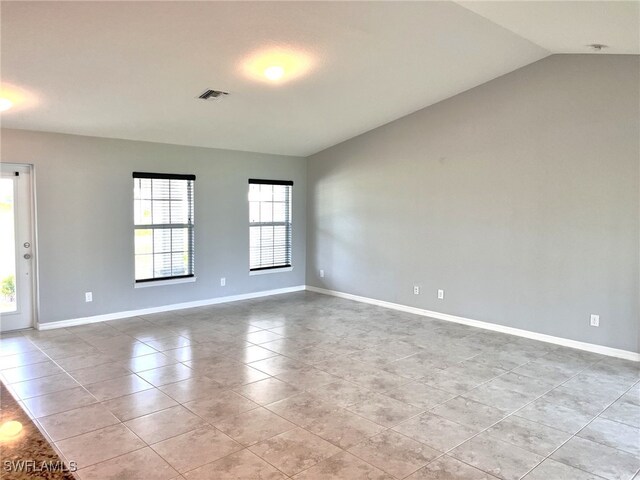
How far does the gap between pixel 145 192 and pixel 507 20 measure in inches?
180

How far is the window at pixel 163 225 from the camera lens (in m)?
5.96

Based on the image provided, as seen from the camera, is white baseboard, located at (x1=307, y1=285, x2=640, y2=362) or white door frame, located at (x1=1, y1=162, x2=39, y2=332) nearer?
white baseboard, located at (x1=307, y1=285, x2=640, y2=362)

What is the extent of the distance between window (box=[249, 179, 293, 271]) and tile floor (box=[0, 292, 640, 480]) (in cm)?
205

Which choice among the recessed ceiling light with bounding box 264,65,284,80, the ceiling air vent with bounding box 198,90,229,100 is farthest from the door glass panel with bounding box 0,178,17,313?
the recessed ceiling light with bounding box 264,65,284,80

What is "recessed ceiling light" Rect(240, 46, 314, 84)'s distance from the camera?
3846 millimetres

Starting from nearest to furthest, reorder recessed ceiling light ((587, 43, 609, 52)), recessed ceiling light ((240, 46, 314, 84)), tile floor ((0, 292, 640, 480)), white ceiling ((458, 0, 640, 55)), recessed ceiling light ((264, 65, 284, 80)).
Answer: tile floor ((0, 292, 640, 480)) < white ceiling ((458, 0, 640, 55)) < recessed ceiling light ((240, 46, 314, 84)) < recessed ceiling light ((587, 43, 609, 52)) < recessed ceiling light ((264, 65, 284, 80))

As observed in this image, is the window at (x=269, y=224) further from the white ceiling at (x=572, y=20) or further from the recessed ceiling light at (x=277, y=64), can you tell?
the white ceiling at (x=572, y=20)

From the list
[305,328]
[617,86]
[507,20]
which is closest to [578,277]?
[617,86]

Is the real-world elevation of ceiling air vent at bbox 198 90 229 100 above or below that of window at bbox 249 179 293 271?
above

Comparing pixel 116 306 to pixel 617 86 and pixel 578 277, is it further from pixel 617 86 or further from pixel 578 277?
pixel 617 86

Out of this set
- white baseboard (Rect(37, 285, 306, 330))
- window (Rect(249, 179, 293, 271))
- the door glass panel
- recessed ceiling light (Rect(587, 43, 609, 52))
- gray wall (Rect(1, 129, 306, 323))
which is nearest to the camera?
recessed ceiling light (Rect(587, 43, 609, 52))

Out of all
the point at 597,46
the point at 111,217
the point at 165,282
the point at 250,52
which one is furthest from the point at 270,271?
the point at 597,46

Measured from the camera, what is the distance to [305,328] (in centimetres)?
539

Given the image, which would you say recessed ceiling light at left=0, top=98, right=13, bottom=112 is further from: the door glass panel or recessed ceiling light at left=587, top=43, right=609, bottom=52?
recessed ceiling light at left=587, top=43, right=609, bottom=52
